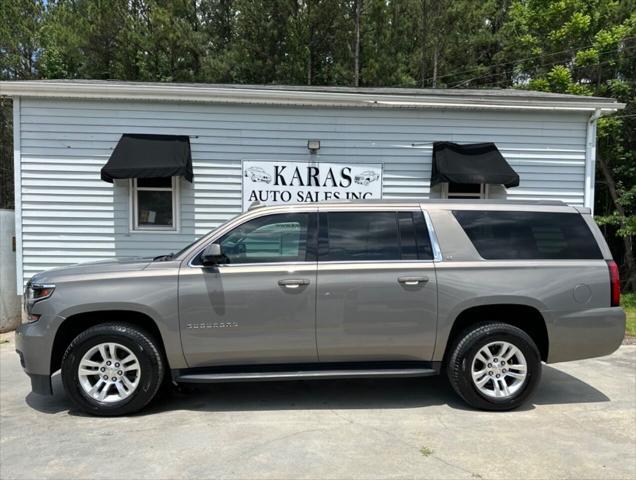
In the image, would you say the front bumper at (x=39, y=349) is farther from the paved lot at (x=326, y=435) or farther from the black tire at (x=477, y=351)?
the black tire at (x=477, y=351)

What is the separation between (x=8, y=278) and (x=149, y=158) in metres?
3.14

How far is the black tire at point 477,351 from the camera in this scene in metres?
4.38

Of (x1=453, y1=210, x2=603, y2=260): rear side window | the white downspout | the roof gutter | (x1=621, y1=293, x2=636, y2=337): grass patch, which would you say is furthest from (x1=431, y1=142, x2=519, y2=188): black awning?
(x1=453, y1=210, x2=603, y2=260): rear side window

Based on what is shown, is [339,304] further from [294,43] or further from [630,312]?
[294,43]

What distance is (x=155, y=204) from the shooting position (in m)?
8.70

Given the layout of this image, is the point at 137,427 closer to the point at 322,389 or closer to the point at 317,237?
the point at 322,389

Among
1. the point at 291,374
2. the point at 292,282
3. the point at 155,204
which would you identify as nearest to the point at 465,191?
the point at 155,204

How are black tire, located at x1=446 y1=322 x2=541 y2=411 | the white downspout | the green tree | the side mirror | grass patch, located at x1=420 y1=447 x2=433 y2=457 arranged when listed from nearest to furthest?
1. grass patch, located at x1=420 y1=447 x2=433 y2=457
2. the side mirror
3. black tire, located at x1=446 y1=322 x2=541 y2=411
4. the white downspout
5. the green tree

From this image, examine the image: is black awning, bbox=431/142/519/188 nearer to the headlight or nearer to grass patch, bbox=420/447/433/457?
grass patch, bbox=420/447/433/457

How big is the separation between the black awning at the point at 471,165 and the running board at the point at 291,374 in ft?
15.5

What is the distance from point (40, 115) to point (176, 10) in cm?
1173

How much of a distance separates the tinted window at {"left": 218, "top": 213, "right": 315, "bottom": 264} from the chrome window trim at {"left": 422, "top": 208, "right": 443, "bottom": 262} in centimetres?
105

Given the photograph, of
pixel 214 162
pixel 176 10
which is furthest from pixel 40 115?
pixel 176 10

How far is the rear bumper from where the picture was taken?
173 inches
